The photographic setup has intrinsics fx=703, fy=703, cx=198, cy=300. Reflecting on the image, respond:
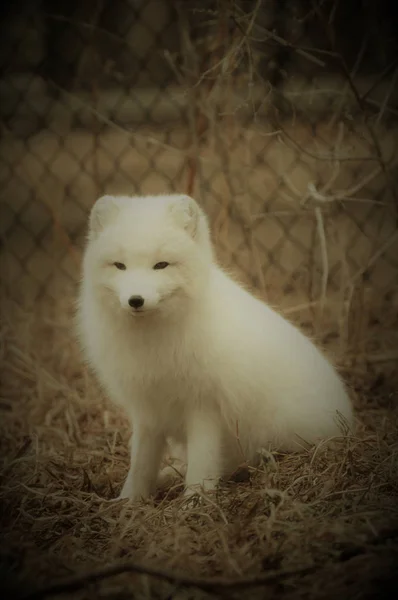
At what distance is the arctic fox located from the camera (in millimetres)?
1972

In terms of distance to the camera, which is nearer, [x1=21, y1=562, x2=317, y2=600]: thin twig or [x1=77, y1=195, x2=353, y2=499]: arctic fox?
[x1=21, y1=562, x2=317, y2=600]: thin twig

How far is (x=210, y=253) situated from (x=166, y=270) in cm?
25

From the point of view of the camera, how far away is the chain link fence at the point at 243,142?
2.94 metres

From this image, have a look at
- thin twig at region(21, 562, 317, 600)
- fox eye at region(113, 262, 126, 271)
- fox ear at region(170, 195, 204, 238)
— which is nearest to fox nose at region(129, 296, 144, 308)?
fox eye at region(113, 262, 126, 271)

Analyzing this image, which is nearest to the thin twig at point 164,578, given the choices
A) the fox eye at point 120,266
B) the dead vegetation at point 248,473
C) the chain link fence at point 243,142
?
the dead vegetation at point 248,473

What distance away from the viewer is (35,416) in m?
2.92

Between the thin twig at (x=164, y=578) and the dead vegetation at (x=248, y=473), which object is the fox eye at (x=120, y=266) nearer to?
the dead vegetation at (x=248, y=473)

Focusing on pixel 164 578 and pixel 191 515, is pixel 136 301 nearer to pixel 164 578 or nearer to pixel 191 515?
pixel 191 515

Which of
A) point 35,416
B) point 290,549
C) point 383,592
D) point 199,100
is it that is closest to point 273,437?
point 290,549

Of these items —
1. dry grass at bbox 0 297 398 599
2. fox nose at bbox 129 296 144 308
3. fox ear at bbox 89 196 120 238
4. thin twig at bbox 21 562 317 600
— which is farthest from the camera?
fox ear at bbox 89 196 120 238

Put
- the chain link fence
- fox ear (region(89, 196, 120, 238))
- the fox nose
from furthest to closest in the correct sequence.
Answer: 1. the chain link fence
2. fox ear (region(89, 196, 120, 238))
3. the fox nose

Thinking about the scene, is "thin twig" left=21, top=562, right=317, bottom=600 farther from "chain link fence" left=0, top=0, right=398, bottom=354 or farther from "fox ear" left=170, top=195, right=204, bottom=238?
"chain link fence" left=0, top=0, right=398, bottom=354

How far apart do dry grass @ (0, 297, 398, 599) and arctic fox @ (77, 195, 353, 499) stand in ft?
0.38

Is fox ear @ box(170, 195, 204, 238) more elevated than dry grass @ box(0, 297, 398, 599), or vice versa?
fox ear @ box(170, 195, 204, 238)
